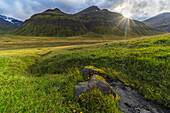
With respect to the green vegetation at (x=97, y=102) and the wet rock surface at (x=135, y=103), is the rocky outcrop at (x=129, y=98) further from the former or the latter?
the green vegetation at (x=97, y=102)

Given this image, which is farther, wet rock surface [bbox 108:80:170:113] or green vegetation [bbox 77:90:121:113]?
wet rock surface [bbox 108:80:170:113]

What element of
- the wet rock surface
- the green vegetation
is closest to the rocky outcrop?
the wet rock surface

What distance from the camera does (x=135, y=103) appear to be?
398cm

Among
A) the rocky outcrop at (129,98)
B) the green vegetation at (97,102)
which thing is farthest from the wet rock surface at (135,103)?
the green vegetation at (97,102)

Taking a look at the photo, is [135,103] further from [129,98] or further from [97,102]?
[97,102]

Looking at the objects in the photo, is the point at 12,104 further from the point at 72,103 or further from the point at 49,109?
the point at 72,103

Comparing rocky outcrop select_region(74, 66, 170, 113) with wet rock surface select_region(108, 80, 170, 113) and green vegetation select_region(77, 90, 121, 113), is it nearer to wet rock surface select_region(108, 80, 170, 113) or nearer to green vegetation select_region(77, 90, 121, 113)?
wet rock surface select_region(108, 80, 170, 113)

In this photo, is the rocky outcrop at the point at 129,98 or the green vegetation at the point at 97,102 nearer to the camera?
the green vegetation at the point at 97,102

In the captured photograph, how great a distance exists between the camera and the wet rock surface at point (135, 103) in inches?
142

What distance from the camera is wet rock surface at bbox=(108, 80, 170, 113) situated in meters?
3.61

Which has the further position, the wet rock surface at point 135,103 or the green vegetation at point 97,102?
the wet rock surface at point 135,103

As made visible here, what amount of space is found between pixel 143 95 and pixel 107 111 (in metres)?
2.72

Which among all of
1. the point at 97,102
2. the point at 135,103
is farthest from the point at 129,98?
the point at 97,102

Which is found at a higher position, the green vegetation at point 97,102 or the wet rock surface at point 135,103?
the green vegetation at point 97,102
